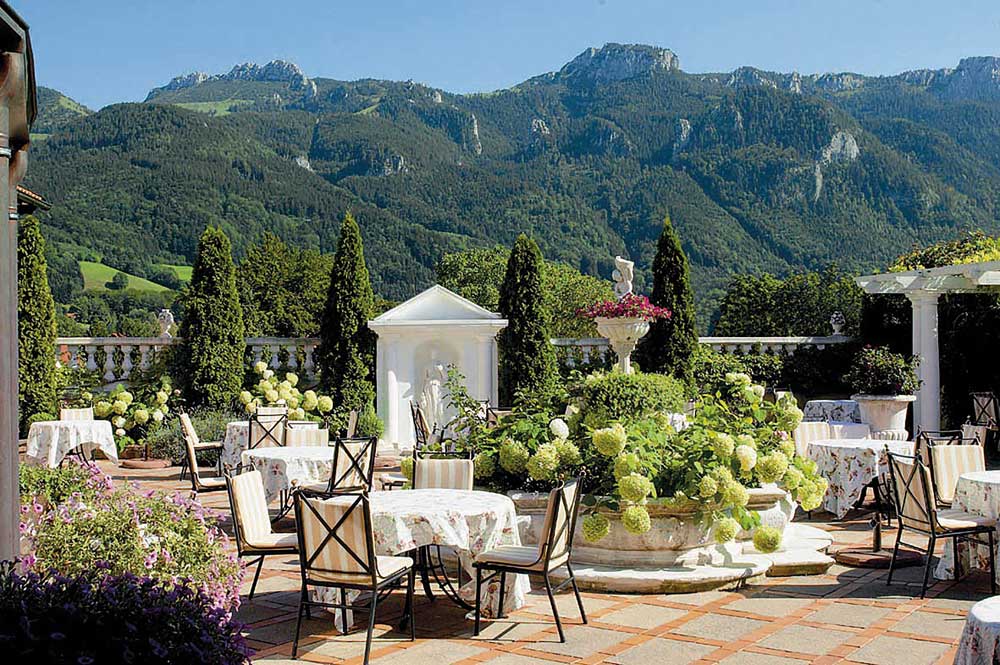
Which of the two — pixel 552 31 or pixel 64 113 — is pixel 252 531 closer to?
pixel 552 31

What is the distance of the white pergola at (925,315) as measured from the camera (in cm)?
1345

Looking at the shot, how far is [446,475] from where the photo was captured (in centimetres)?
684

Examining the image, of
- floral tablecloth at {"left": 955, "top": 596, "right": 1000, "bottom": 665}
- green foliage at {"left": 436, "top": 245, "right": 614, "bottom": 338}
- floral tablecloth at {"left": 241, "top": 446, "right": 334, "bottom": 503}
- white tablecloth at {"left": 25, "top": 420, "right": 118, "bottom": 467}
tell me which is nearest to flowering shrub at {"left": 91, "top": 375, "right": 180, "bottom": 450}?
white tablecloth at {"left": 25, "top": 420, "right": 118, "bottom": 467}

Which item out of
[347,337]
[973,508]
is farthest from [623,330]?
[973,508]

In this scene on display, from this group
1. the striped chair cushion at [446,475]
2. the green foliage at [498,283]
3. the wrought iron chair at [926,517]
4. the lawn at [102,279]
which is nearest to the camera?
the wrought iron chair at [926,517]

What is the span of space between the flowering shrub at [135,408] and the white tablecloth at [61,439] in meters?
1.24

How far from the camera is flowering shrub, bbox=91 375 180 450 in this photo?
559 inches

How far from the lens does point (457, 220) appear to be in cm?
5731

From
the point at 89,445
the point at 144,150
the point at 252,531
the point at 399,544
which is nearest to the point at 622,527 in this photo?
the point at 399,544

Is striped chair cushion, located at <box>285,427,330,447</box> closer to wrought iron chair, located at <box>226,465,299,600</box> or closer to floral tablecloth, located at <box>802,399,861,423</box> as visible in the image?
wrought iron chair, located at <box>226,465,299,600</box>

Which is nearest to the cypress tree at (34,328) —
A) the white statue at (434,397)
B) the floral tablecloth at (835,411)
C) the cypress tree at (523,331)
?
the white statue at (434,397)

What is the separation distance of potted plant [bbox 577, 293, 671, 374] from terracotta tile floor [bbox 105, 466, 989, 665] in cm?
669

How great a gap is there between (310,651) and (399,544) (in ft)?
2.28

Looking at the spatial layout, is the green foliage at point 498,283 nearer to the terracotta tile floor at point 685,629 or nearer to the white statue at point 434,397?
the white statue at point 434,397
